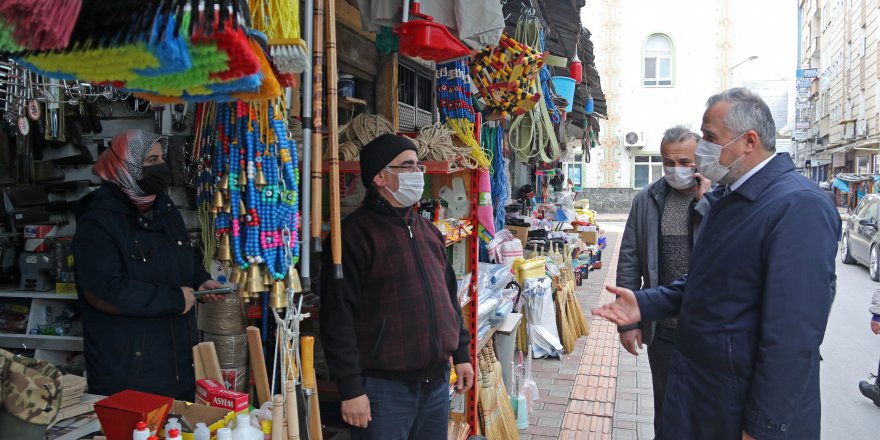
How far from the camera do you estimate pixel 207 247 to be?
2785 mm

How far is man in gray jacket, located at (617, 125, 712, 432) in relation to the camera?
3.25 m

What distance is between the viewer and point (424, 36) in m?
2.57

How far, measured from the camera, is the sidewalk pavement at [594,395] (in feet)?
15.3

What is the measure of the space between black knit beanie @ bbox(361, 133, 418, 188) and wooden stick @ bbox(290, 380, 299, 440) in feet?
3.60

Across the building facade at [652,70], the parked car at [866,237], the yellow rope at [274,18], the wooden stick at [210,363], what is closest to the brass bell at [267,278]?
the wooden stick at [210,363]

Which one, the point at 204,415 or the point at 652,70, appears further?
the point at 652,70

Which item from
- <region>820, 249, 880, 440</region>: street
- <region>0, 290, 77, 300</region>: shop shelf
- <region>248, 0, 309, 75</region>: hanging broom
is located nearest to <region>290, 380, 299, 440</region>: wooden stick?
<region>248, 0, 309, 75</region>: hanging broom

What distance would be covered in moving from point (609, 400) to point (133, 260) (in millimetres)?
4108

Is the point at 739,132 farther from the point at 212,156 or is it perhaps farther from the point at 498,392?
the point at 498,392

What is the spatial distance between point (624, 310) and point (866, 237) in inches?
462

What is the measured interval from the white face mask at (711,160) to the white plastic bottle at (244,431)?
1914mm

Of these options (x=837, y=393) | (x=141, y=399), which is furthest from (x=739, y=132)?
(x=837, y=393)

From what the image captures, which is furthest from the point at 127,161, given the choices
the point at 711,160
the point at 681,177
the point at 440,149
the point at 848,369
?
the point at 848,369

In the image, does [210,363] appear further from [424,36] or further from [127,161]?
[424,36]
